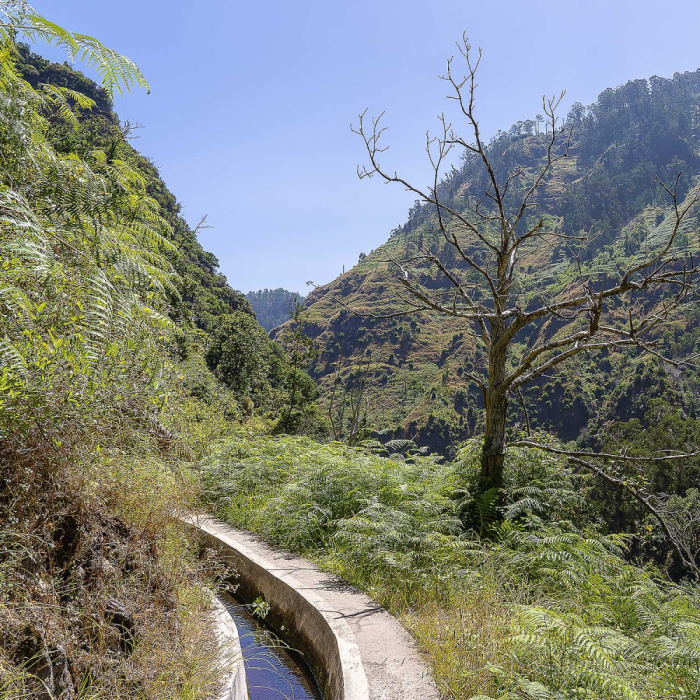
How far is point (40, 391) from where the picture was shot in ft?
9.11

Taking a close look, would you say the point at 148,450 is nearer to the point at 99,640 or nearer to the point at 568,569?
Answer: the point at 99,640

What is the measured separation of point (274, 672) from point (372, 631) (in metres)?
1.18

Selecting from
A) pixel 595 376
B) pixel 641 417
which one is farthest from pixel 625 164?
pixel 641 417

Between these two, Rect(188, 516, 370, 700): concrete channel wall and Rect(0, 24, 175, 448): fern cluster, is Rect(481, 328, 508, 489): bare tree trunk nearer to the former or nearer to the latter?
Rect(188, 516, 370, 700): concrete channel wall

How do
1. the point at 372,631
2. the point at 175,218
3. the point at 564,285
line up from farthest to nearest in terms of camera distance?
the point at 564,285 → the point at 175,218 → the point at 372,631

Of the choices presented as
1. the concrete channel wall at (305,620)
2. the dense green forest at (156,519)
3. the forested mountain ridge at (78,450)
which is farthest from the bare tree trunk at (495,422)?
the forested mountain ridge at (78,450)

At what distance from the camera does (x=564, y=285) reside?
97.4m

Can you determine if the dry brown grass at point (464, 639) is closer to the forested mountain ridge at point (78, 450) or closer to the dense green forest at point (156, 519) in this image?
the dense green forest at point (156, 519)

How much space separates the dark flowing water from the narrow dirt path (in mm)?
565

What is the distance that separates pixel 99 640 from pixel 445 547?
3.21 meters

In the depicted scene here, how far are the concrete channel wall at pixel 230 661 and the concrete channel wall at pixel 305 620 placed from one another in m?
0.06

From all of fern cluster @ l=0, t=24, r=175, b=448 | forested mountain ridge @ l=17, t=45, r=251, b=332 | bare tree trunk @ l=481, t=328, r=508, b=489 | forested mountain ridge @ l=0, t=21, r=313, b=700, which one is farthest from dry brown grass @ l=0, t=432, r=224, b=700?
forested mountain ridge @ l=17, t=45, r=251, b=332

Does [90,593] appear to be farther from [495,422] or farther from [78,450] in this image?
[495,422]

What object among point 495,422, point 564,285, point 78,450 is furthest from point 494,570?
point 564,285
